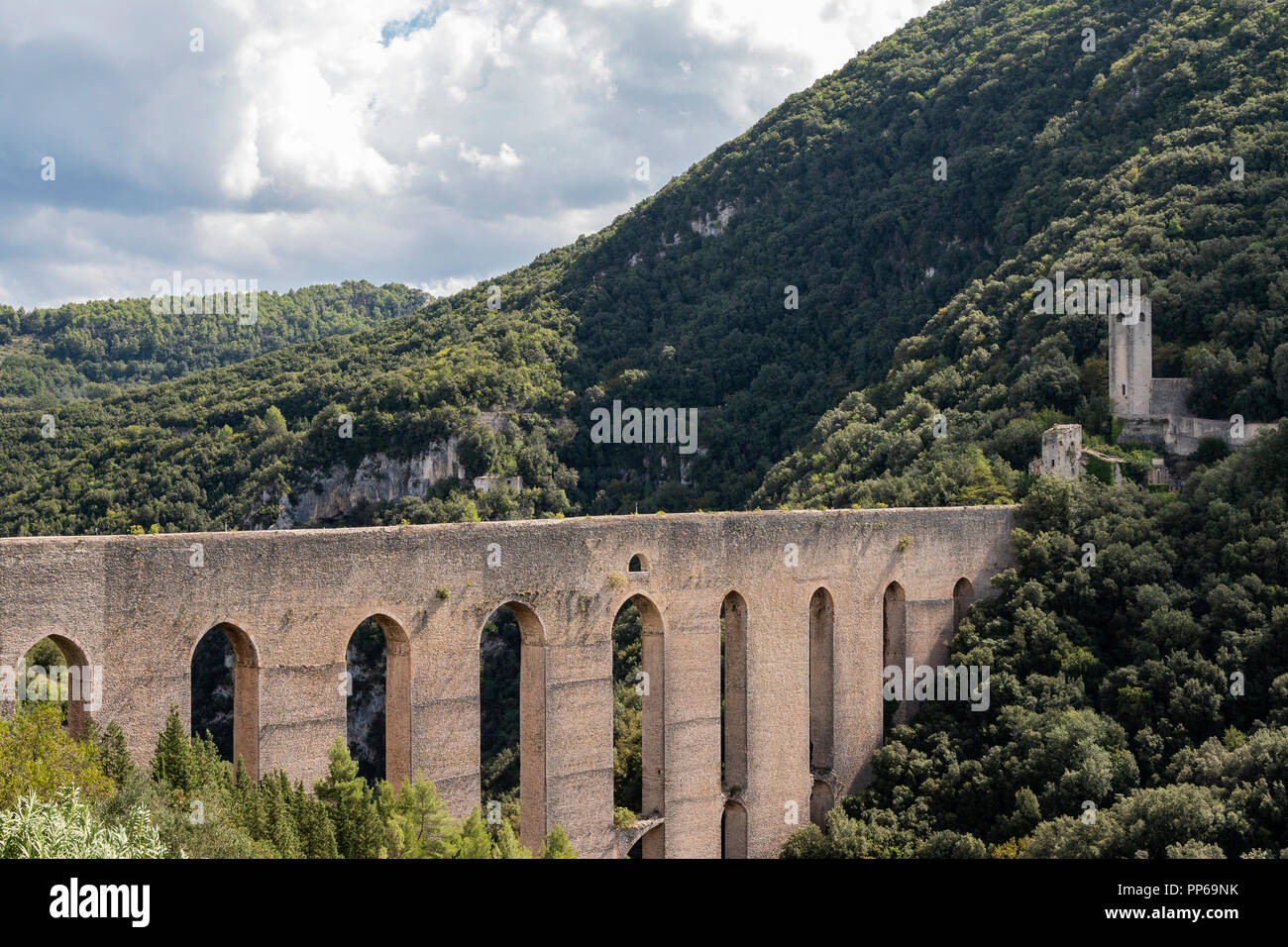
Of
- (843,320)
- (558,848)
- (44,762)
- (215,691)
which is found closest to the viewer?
(44,762)

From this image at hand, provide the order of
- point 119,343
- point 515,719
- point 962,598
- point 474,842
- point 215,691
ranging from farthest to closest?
point 119,343 → point 515,719 → point 215,691 → point 962,598 → point 474,842

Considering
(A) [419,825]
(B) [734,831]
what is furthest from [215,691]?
(A) [419,825]

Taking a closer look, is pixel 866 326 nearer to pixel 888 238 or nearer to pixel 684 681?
pixel 888 238

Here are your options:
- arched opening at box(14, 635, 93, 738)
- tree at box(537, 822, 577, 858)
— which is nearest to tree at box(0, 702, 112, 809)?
arched opening at box(14, 635, 93, 738)

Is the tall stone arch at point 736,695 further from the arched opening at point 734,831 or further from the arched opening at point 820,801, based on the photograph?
the arched opening at point 820,801

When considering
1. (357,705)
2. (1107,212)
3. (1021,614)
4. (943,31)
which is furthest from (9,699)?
(943,31)

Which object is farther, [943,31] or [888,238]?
[943,31]

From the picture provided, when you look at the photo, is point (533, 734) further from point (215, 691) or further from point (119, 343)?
point (119, 343)
